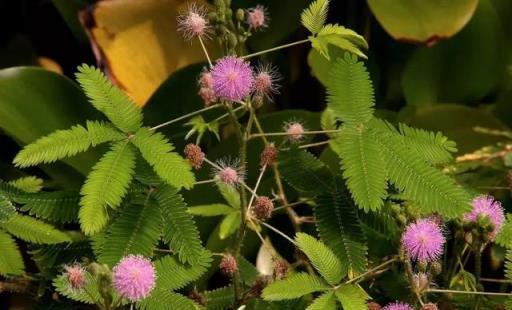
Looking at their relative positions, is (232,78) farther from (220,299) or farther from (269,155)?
(220,299)

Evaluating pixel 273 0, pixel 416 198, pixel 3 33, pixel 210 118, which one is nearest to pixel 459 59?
pixel 273 0

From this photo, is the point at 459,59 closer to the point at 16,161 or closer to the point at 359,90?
the point at 359,90

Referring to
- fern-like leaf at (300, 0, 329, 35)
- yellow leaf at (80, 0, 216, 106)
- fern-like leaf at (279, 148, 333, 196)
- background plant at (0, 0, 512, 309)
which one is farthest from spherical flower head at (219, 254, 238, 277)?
yellow leaf at (80, 0, 216, 106)

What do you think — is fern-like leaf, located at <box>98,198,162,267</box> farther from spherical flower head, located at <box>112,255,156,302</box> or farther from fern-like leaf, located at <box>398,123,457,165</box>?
fern-like leaf, located at <box>398,123,457,165</box>

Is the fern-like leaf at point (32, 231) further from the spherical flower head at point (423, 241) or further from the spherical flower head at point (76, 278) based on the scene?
the spherical flower head at point (423, 241)

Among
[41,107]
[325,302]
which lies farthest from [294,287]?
[41,107]
